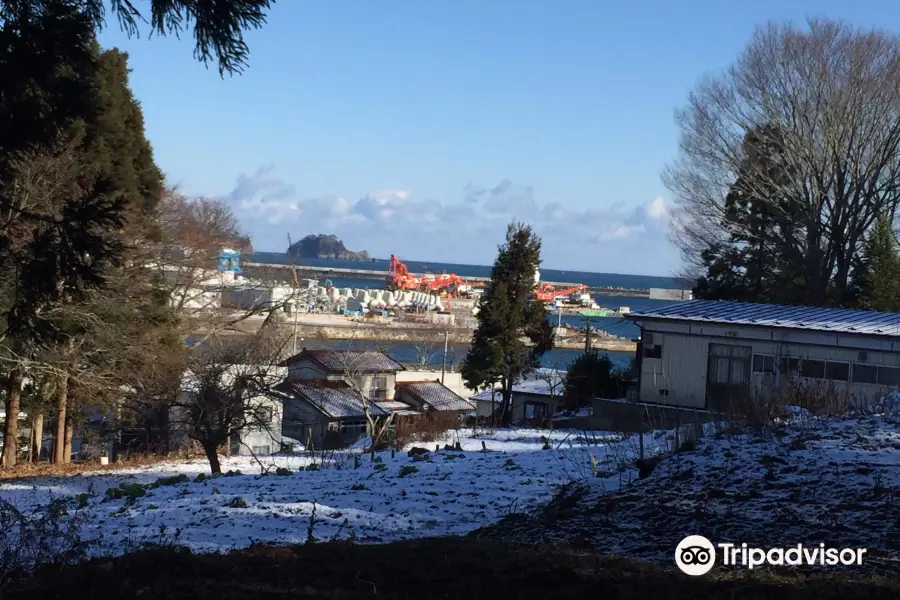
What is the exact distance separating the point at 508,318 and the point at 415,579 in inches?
987

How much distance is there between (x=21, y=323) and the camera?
5.77 m

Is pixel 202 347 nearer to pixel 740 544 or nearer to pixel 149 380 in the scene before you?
pixel 149 380

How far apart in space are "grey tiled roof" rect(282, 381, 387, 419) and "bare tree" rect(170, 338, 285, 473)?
777 cm

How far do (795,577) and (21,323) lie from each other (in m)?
4.74

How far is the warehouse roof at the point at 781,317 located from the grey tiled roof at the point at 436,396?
12.6 m

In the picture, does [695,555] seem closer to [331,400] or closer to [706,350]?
[706,350]

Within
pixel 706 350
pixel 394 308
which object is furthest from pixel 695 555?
pixel 394 308

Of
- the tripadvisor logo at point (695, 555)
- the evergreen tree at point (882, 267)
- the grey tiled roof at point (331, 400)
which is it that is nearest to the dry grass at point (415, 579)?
the tripadvisor logo at point (695, 555)

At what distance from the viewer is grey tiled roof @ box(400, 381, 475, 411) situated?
118 feet

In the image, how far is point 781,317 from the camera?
78.0ft

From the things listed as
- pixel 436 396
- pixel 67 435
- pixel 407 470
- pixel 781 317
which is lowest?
pixel 436 396

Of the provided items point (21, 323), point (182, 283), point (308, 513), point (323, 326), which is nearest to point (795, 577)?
point (308, 513)

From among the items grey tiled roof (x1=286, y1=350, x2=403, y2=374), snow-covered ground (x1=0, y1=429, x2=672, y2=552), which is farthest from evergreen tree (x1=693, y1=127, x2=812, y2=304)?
snow-covered ground (x1=0, y1=429, x2=672, y2=552)

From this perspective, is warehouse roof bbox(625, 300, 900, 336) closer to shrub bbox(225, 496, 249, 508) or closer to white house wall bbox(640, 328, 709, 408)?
white house wall bbox(640, 328, 709, 408)
